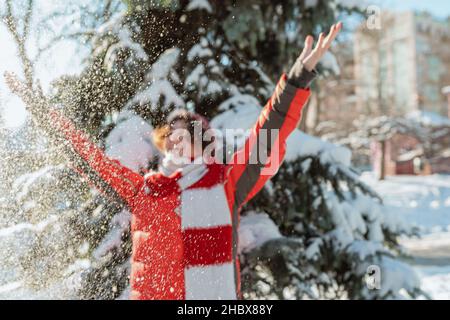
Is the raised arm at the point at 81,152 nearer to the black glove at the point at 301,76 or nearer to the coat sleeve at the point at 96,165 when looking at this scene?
the coat sleeve at the point at 96,165

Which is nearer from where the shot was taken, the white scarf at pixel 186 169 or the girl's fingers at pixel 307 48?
the girl's fingers at pixel 307 48

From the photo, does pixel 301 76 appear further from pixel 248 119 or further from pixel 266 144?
pixel 248 119

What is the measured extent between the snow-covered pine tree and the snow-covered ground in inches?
21.5

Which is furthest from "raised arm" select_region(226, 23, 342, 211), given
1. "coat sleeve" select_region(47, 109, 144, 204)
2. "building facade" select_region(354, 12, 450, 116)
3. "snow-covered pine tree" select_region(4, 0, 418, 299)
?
"building facade" select_region(354, 12, 450, 116)

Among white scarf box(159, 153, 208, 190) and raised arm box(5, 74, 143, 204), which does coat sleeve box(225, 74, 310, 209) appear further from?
raised arm box(5, 74, 143, 204)

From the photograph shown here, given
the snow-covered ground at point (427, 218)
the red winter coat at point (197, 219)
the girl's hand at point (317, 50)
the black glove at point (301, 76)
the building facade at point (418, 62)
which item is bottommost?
the snow-covered ground at point (427, 218)

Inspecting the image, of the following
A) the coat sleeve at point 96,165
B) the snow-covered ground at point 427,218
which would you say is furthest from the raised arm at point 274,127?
the snow-covered ground at point 427,218

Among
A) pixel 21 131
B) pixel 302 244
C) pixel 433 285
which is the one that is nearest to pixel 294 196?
pixel 302 244

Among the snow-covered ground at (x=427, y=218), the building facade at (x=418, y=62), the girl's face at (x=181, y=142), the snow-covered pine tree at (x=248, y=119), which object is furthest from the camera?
the building facade at (x=418, y=62)

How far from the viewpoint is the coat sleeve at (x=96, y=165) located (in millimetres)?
1808

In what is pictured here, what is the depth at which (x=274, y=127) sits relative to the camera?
1665 millimetres

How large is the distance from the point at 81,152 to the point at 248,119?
3.67 ft

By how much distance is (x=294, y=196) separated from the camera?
10.3 feet

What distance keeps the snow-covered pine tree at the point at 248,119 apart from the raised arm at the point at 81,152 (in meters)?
0.15
